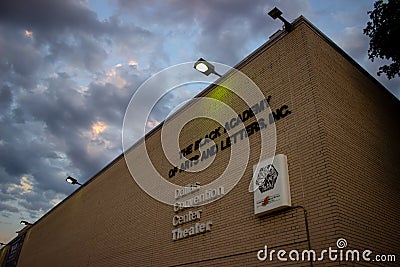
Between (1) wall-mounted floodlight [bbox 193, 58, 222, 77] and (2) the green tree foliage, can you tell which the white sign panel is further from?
(2) the green tree foliage

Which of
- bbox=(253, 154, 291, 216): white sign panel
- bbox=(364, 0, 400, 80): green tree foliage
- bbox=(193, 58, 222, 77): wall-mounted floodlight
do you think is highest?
bbox=(364, 0, 400, 80): green tree foliage

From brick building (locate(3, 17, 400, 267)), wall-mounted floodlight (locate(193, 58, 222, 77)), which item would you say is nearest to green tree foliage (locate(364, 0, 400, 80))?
brick building (locate(3, 17, 400, 267))

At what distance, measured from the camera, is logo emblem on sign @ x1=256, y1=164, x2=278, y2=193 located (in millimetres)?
7368

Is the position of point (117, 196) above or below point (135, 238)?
above

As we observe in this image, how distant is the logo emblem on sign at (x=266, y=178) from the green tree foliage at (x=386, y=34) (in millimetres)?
5823

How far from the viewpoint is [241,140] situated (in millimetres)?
8977

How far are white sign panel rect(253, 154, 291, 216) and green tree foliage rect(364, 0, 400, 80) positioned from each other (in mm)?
5658

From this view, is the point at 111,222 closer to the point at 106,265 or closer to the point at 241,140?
the point at 106,265

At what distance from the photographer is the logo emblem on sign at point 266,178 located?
737 cm

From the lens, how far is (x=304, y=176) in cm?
698

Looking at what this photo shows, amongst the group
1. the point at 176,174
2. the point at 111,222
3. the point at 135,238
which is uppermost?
the point at 176,174

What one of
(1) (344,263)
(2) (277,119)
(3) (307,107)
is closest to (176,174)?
(2) (277,119)

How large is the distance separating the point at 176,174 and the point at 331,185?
5.71 m

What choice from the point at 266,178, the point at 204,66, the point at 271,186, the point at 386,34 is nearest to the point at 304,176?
the point at 271,186
